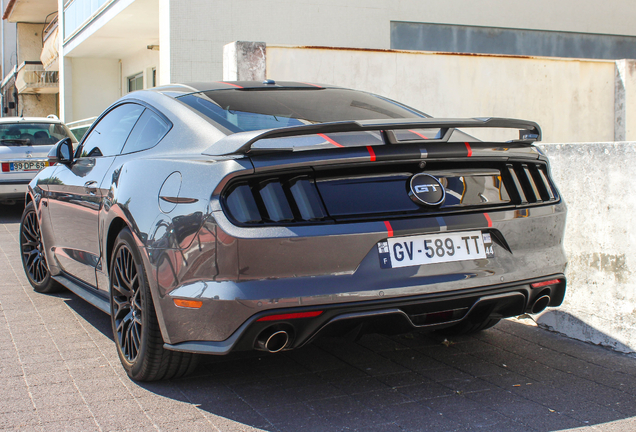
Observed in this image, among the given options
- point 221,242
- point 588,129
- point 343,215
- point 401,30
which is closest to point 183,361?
point 221,242

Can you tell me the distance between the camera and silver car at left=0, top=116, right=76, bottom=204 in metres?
11.0

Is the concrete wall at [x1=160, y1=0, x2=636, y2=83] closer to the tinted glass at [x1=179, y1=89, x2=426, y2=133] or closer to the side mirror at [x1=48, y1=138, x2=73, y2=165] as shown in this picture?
the side mirror at [x1=48, y1=138, x2=73, y2=165]

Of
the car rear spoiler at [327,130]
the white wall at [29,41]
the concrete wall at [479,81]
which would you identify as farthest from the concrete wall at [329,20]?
the white wall at [29,41]

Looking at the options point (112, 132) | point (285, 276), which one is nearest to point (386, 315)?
point (285, 276)

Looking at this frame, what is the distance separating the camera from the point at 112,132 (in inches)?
172

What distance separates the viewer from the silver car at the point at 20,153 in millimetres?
10984

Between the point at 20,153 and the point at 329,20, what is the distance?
6.27 m

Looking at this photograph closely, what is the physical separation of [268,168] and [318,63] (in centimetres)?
626

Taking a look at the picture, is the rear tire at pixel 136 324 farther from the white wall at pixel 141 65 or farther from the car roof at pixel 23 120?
the white wall at pixel 141 65

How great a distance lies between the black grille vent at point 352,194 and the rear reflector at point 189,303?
39 centimetres

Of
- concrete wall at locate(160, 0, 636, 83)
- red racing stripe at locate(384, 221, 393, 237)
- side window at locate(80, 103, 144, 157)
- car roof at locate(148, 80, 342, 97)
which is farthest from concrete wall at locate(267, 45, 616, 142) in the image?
red racing stripe at locate(384, 221, 393, 237)

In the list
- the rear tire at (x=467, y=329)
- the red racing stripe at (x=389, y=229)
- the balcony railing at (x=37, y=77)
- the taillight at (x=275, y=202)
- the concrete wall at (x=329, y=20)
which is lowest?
the rear tire at (x=467, y=329)

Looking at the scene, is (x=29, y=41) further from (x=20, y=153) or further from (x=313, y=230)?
(x=313, y=230)

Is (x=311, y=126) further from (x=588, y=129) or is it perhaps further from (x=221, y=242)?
(x=588, y=129)
